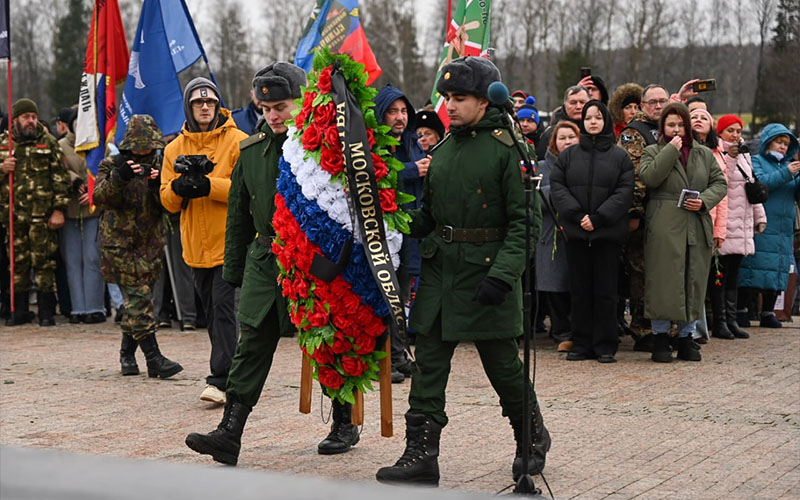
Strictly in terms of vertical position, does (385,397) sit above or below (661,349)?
above

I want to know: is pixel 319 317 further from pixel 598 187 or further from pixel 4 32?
pixel 4 32

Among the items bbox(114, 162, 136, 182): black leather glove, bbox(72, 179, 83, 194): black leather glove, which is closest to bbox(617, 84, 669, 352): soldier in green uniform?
bbox(114, 162, 136, 182): black leather glove

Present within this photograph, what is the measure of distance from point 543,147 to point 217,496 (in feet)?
35.7

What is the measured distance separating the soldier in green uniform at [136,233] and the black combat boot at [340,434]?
303cm

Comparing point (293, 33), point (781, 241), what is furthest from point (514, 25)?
point (781, 241)

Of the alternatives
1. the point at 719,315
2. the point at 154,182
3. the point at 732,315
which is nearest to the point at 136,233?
the point at 154,182

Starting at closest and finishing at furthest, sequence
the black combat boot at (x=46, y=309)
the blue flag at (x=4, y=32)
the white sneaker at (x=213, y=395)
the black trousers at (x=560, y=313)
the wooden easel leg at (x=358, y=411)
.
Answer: the wooden easel leg at (x=358, y=411) → the white sneaker at (x=213, y=395) → the blue flag at (x=4, y=32) → the black trousers at (x=560, y=313) → the black combat boot at (x=46, y=309)

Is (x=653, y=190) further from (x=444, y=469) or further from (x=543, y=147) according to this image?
(x=444, y=469)

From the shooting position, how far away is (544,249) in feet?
36.1

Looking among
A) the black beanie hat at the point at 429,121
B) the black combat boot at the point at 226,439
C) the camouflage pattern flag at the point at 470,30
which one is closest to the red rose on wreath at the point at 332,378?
the black combat boot at the point at 226,439

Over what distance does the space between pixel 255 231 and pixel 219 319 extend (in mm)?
1575

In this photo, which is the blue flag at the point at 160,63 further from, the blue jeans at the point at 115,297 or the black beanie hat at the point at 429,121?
the blue jeans at the point at 115,297

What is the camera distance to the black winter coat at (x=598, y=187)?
980 centimetres

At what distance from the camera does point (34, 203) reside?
13039 mm
